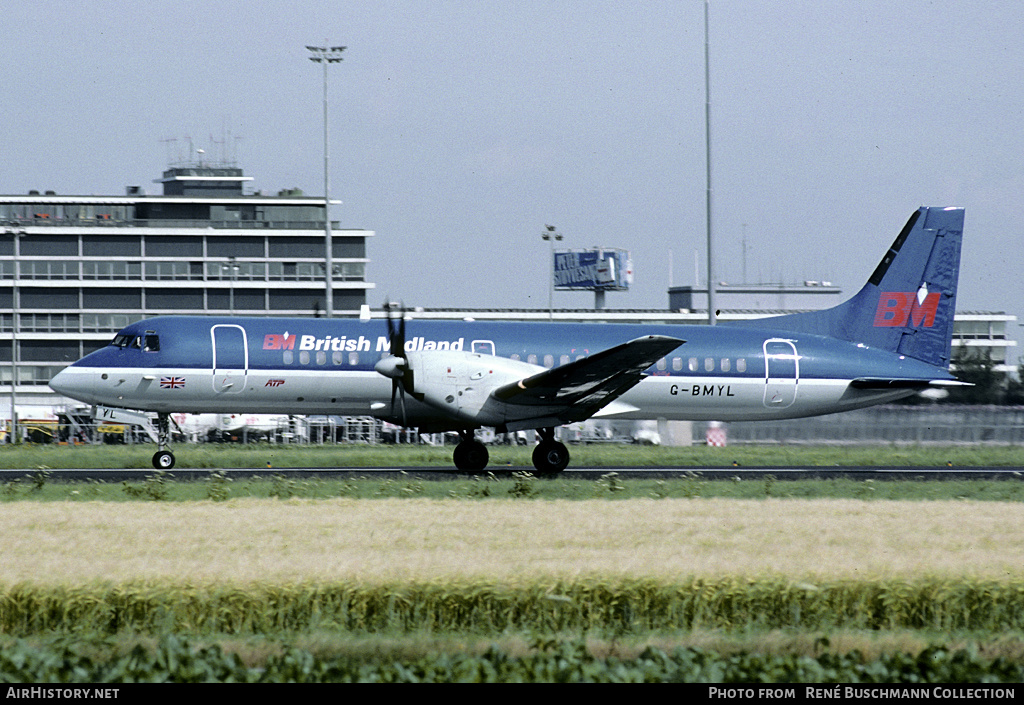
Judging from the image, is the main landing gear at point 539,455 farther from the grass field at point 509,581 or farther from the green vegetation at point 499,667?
the green vegetation at point 499,667

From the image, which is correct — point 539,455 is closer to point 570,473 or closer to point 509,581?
point 570,473

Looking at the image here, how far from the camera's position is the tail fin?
3256 cm

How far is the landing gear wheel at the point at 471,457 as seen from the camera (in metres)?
28.2

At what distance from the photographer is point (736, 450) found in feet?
132

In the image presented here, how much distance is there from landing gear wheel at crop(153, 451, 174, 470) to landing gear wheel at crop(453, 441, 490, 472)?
23.9 ft

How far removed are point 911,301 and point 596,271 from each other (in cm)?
10166

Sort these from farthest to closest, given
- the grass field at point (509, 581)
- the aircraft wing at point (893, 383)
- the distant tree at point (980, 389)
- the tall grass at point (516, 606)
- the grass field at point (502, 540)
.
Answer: the distant tree at point (980, 389) → the aircraft wing at point (893, 383) → the grass field at point (502, 540) → the tall grass at point (516, 606) → the grass field at point (509, 581)

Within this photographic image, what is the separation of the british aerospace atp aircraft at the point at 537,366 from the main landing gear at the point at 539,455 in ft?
0.15

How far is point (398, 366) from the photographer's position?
26844 mm

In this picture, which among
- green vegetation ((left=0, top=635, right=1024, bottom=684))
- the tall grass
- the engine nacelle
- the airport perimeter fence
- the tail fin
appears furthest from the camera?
the airport perimeter fence

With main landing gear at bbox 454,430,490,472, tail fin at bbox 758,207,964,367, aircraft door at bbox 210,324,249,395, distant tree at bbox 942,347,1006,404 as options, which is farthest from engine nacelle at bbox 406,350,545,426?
distant tree at bbox 942,347,1006,404

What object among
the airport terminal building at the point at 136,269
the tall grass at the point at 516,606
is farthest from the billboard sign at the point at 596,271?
the tall grass at the point at 516,606

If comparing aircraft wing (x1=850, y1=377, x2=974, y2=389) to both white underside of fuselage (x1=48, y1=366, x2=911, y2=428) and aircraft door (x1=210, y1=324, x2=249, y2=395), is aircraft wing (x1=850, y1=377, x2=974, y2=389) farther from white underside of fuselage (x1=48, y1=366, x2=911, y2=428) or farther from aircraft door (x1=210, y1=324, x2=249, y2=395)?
aircraft door (x1=210, y1=324, x2=249, y2=395)
